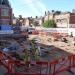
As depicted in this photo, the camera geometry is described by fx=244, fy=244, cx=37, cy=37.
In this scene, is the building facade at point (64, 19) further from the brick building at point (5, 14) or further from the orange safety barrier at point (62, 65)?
the orange safety barrier at point (62, 65)

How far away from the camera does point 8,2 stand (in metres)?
38.4

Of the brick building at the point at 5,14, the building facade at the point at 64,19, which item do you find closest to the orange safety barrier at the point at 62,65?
the brick building at the point at 5,14

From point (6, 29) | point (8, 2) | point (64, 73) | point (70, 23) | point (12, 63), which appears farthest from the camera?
point (70, 23)

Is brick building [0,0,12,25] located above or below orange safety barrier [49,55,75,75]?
above

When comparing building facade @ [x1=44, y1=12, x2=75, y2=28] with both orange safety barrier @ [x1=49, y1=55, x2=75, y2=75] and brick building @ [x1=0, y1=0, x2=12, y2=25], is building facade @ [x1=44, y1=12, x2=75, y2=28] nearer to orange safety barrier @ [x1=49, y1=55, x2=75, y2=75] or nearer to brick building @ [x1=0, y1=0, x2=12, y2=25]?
brick building @ [x1=0, y1=0, x2=12, y2=25]

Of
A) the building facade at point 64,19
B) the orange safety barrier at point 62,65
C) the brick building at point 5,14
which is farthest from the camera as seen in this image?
the building facade at point 64,19

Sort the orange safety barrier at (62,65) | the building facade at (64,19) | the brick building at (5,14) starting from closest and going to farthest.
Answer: the orange safety barrier at (62,65) → the brick building at (5,14) → the building facade at (64,19)

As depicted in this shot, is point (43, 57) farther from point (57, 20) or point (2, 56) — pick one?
point (57, 20)

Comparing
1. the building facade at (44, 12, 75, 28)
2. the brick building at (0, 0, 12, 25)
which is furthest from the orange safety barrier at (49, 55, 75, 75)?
the building facade at (44, 12, 75, 28)

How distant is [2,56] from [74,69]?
167 inches

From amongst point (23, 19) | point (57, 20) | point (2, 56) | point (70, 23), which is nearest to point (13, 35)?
point (2, 56)

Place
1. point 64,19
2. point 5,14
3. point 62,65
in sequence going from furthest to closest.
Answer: point 64,19 → point 5,14 → point 62,65

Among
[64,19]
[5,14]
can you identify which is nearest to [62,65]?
[5,14]

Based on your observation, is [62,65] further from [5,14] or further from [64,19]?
[64,19]
